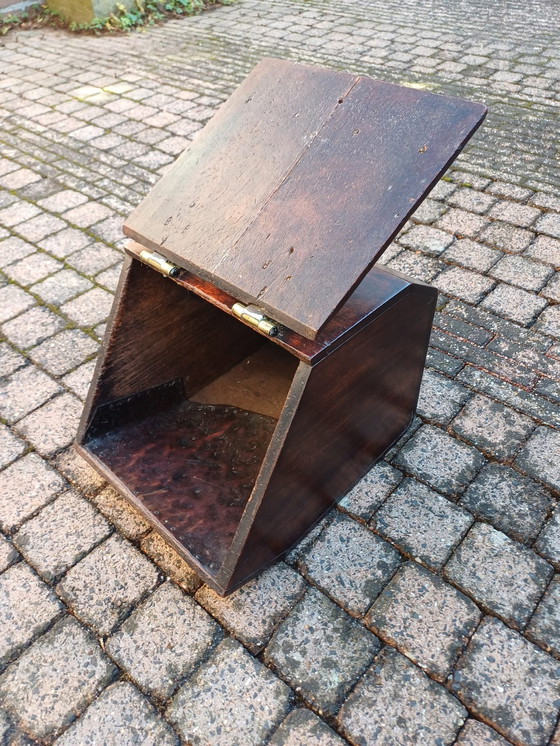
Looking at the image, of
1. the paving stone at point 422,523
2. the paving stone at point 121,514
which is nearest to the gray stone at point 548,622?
the paving stone at point 422,523

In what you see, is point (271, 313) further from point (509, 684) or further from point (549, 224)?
point (549, 224)

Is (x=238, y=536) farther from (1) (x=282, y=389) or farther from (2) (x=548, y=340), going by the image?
(2) (x=548, y=340)

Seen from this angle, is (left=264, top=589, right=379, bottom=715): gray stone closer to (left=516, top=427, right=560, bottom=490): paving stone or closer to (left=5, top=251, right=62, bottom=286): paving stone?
(left=516, top=427, right=560, bottom=490): paving stone

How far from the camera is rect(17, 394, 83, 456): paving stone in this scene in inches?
101

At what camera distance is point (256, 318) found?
1.63 metres

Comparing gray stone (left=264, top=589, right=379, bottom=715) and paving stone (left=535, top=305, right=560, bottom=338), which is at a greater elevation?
paving stone (left=535, top=305, right=560, bottom=338)

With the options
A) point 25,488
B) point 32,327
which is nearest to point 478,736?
point 25,488

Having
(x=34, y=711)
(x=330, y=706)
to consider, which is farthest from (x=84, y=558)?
(x=330, y=706)

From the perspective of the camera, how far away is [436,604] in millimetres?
1975

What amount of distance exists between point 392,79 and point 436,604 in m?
5.10

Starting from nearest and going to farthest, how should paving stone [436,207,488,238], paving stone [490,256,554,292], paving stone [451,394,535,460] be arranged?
paving stone [451,394,535,460] < paving stone [490,256,554,292] < paving stone [436,207,488,238]

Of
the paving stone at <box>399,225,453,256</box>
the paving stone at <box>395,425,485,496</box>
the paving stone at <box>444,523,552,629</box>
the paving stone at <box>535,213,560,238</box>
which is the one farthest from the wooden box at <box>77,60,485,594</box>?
the paving stone at <box>535,213,560,238</box>

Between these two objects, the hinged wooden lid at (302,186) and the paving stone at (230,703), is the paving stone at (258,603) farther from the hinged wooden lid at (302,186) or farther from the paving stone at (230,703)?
the hinged wooden lid at (302,186)

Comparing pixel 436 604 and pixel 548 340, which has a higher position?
pixel 548 340
